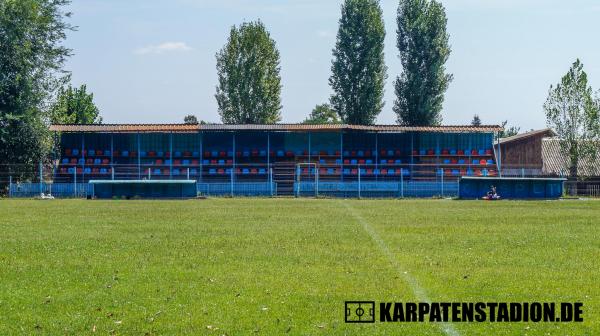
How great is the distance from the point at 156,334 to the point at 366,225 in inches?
604

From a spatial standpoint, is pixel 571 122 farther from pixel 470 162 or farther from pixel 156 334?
pixel 156 334

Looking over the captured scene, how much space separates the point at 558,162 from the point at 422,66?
1697 centimetres

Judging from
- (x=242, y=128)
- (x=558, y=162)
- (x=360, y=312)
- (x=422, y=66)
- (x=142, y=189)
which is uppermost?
(x=422, y=66)

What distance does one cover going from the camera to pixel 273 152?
6081 cm

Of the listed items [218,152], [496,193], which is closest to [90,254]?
[496,193]

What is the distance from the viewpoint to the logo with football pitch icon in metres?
10.3

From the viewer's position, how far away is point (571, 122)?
65.6m

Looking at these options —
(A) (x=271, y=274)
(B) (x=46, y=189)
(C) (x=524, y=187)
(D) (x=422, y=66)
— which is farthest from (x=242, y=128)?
(A) (x=271, y=274)

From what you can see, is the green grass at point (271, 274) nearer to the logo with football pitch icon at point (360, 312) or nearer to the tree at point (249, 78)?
the logo with football pitch icon at point (360, 312)

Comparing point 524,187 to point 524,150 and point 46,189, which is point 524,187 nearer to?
point 46,189

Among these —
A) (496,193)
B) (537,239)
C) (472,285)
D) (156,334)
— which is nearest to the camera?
(156,334)

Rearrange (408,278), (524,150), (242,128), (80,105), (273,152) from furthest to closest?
(80,105), (524,150), (273,152), (242,128), (408,278)

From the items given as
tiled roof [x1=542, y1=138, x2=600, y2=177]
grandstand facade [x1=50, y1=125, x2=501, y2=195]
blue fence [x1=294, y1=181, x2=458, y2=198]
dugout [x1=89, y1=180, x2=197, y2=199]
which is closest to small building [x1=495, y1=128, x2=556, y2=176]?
tiled roof [x1=542, y1=138, x2=600, y2=177]

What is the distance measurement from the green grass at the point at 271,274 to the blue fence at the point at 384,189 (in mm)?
27833
